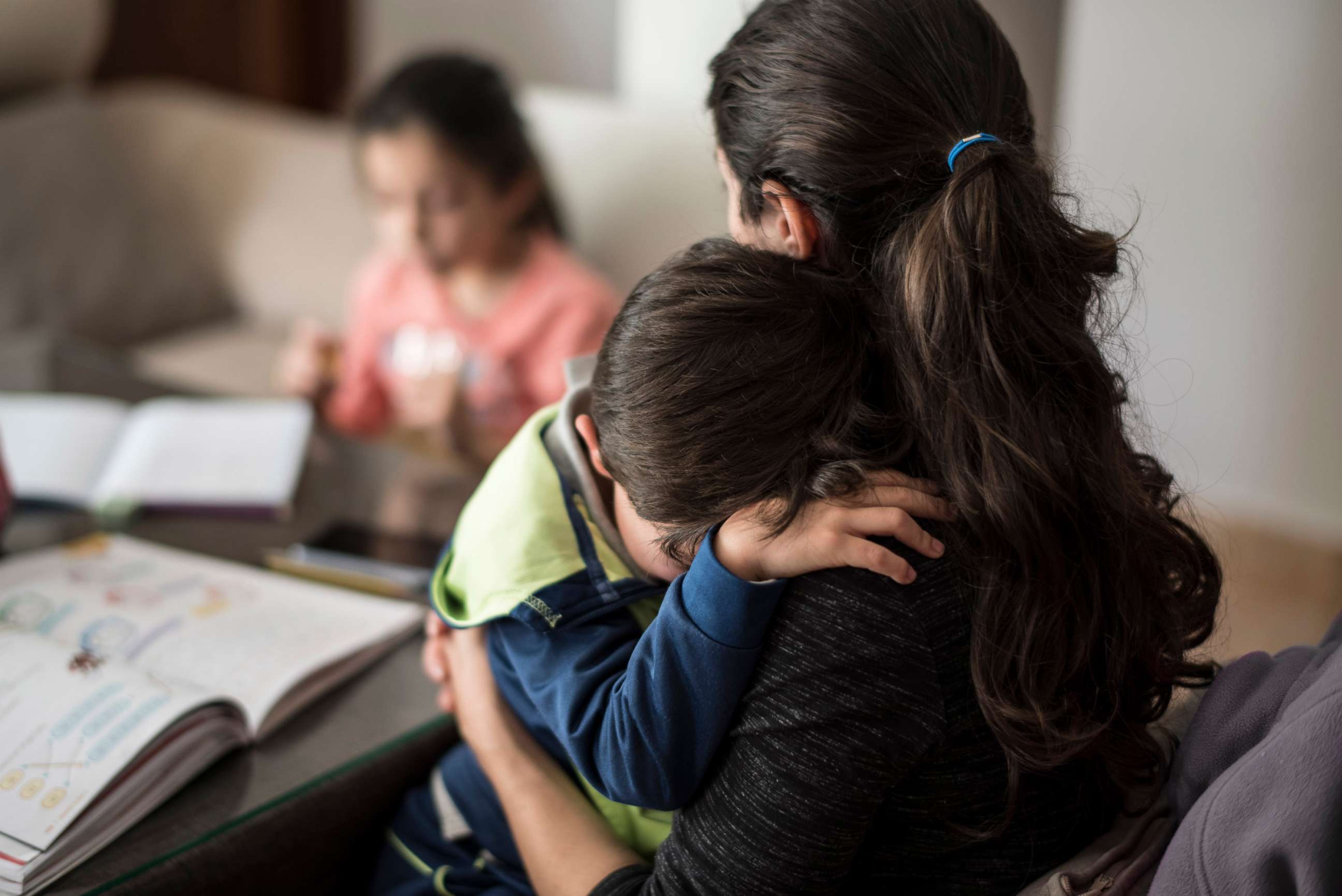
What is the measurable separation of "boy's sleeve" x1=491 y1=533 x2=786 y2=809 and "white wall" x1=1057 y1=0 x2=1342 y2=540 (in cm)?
152

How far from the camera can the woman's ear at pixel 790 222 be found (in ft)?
2.27

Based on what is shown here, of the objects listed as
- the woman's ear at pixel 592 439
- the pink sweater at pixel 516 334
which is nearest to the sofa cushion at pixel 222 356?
the pink sweater at pixel 516 334

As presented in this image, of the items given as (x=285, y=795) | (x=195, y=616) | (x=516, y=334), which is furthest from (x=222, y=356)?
(x=285, y=795)

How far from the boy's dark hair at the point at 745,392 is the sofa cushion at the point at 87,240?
1.82m

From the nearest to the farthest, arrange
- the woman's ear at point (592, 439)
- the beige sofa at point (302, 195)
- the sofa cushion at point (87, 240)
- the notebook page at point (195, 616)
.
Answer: the woman's ear at point (592, 439)
the notebook page at point (195, 616)
the beige sofa at point (302, 195)
the sofa cushion at point (87, 240)

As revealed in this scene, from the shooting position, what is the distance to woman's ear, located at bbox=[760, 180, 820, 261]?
2.27 ft

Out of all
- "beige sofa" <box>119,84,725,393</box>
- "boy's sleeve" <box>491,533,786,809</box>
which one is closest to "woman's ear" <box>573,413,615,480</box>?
"boy's sleeve" <box>491,533,786,809</box>

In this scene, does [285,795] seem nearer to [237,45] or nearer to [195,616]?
[195,616]

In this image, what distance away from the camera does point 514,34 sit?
3.16 m

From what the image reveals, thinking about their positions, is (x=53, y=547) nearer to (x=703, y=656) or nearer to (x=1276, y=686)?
(x=703, y=656)

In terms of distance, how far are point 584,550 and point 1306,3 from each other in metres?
1.86

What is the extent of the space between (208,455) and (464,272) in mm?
619

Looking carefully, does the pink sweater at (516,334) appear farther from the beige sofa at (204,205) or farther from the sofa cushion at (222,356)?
the sofa cushion at (222,356)

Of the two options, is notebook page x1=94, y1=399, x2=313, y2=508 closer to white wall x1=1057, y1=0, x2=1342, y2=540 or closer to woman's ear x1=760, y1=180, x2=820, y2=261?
woman's ear x1=760, y1=180, x2=820, y2=261
